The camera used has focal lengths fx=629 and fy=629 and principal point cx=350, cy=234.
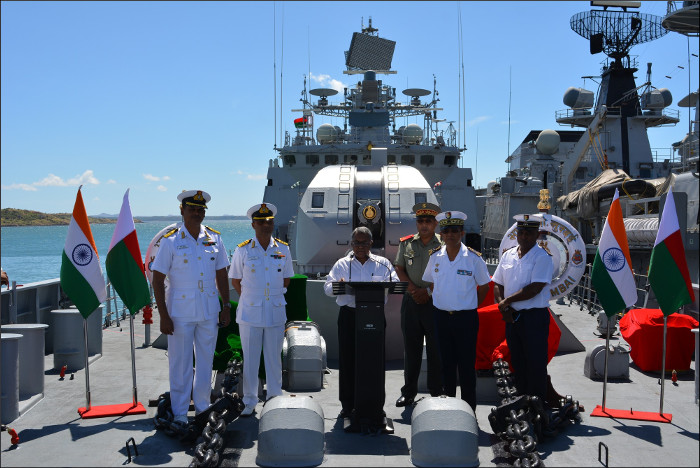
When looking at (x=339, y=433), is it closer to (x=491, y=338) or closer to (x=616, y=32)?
(x=491, y=338)

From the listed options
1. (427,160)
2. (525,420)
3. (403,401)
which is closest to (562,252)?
(403,401)

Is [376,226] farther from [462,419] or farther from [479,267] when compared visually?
[462,419]

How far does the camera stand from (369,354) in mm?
4801

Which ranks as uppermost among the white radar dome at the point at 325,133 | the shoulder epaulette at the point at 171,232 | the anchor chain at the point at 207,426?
the white radar dome at the point at 325,133

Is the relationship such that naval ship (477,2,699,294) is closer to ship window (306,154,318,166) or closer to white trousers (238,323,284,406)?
ship window (306,154,318,166)

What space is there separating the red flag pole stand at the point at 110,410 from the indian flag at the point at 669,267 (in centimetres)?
452

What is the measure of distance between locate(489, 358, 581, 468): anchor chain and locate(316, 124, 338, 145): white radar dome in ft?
44.2

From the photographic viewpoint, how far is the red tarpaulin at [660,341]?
6.64m

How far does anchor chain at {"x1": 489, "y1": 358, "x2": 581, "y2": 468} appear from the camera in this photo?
160 inches

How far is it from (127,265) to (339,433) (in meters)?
2.38

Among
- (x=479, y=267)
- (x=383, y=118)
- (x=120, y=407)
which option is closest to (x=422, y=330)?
(x=479, y=267)

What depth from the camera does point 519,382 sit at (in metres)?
5.12

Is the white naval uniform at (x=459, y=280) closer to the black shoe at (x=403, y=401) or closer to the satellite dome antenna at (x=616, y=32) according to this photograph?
the black shoe at (x=403, y=401)

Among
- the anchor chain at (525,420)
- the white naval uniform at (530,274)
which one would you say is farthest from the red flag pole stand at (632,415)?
the white naval uniform at (530,274)
